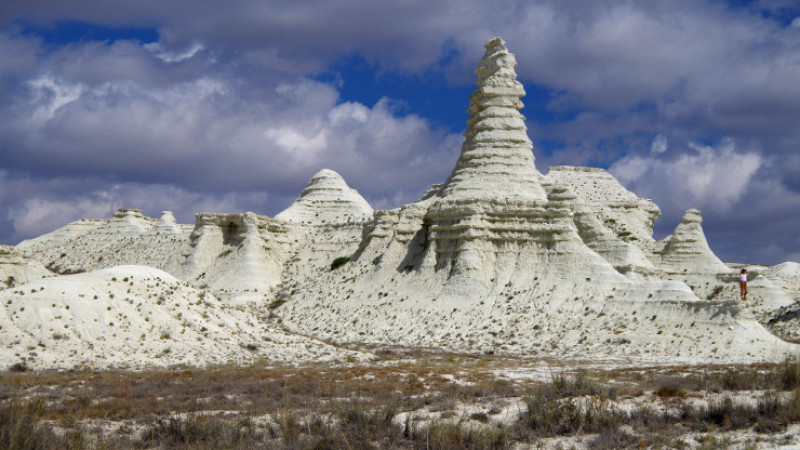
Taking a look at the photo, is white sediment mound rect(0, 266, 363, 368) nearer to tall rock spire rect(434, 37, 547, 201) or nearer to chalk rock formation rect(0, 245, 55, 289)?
chalk rock formation rect(0, 245, 55, 289)

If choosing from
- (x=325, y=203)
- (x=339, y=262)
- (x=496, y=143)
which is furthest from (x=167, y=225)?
(x=496, y=143)

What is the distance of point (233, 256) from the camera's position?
211 feet

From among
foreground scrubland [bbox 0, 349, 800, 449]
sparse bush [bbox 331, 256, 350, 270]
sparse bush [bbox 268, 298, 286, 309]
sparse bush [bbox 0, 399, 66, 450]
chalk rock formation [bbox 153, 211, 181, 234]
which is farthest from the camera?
chalk rock formation [bbox 153, 211, 181, 234]

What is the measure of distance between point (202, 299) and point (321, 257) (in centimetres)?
2742

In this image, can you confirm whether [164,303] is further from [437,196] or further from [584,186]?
[584,186]

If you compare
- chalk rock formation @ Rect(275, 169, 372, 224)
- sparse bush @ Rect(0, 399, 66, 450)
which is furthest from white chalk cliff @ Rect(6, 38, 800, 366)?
sparse bush @ Rect(0, 399, 66, 450)

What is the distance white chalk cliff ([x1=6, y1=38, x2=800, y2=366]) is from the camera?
112 ft

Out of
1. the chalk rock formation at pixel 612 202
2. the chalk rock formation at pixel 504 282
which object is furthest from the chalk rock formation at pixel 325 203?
the chalk rock formation at pixel 612 202

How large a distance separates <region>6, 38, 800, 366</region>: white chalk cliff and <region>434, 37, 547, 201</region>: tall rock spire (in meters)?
0.09

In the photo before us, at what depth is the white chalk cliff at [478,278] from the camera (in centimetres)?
3412

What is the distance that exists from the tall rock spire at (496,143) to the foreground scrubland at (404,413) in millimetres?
27496

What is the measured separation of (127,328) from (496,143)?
2747 cm

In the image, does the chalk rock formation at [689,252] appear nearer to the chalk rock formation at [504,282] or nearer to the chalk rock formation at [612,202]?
the chalk rock formation at [612,202]

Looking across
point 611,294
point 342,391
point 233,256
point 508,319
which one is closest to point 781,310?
point 611,294
